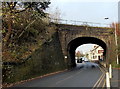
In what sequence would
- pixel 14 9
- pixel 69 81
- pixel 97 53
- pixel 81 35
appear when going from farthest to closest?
pixel 97 53, pixel 81 35, pixel 69 81, pixel 14 9

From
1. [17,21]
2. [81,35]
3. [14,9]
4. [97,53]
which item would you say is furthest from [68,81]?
[97,53]

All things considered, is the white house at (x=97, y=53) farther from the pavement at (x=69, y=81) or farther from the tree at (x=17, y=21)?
the tree at (x=17, y=21)

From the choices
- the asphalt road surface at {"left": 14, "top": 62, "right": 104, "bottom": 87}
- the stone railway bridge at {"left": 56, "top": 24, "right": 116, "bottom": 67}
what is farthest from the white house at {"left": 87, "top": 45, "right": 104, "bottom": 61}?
the asphalt road surface at {"left": 14, "top": 62, "right": 104, "bottom": 87}

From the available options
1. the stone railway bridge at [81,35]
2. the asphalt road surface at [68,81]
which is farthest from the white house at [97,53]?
the asphalt road surface at [68,81]

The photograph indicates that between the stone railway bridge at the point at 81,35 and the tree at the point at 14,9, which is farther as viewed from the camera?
the stone railway bridge at the point at 81,35

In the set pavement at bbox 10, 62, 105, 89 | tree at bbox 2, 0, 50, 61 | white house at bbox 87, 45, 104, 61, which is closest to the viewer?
A: tree at bbox 2, 0, 50, 61

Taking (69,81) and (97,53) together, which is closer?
(69,81)

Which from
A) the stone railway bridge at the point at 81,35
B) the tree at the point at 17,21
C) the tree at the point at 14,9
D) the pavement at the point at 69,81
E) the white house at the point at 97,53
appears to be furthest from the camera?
the white house at the point at 97,53

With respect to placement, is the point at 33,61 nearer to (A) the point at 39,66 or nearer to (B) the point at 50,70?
(A) the point at 39,66

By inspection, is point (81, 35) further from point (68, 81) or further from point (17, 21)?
point (17, 21)

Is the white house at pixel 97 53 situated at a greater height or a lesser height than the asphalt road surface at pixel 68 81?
greater

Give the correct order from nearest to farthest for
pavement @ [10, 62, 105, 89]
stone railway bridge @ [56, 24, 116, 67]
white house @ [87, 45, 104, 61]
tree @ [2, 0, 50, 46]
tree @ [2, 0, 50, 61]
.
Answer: tree @ [2, 0, 50, 46] → tree @ [2, 0, 50, 61] → pavement @ [10, 62, 105, 89] → stone railway bridge @ [56, 24, 116, 67] → white house @ [87, 45, 104, 61]

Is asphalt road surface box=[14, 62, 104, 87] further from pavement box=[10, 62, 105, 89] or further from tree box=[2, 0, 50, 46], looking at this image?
tree box=[2, 0, 50, 46]

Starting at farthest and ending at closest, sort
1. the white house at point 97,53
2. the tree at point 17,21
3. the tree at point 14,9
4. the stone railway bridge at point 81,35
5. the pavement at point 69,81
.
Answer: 1. the white house at point 97,53
2. the stone railway bridge at point 81,35
3. the pavement at point 69,81
4. the tree at point 17,21
5. the tree at point 14,9
